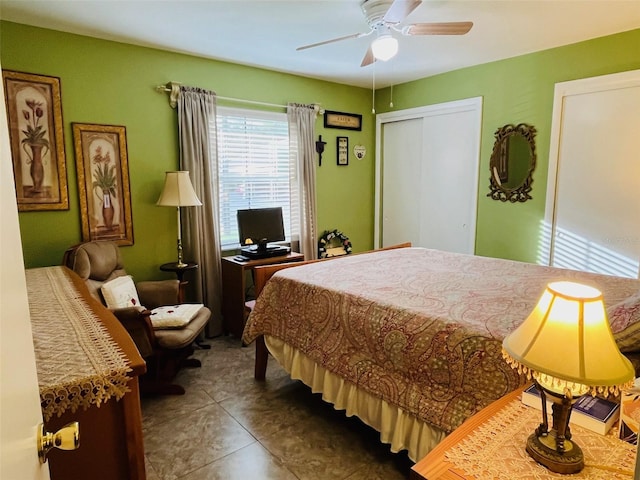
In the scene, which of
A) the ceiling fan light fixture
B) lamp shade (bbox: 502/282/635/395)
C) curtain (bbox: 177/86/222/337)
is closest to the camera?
lamp shade (bbox: 502/282/635/395)

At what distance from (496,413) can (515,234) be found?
318 centimetres

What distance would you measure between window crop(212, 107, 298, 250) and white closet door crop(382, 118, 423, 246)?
1409mm

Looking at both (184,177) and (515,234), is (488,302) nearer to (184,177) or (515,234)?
(515,234)

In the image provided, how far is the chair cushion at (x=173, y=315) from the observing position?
2.82 meters

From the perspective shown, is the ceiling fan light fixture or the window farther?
the window

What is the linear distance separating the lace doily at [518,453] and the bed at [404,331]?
16.0 inches

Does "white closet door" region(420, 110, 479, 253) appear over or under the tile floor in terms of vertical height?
over

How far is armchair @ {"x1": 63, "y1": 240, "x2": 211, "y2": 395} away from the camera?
2.57 meters

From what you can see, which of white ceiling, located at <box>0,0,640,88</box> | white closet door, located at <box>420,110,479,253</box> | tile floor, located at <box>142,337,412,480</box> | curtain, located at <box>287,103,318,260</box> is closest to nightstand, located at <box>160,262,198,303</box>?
tile floor, located at <box>142,337,412,480</box>

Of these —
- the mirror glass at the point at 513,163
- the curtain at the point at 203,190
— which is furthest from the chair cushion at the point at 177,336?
the mirror glass at the point at 513,163

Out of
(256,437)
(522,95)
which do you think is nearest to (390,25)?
(522,95)

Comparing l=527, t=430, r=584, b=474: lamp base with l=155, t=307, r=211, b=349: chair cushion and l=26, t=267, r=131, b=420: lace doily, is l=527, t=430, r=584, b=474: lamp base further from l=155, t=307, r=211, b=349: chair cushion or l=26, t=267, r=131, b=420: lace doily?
l=155, t=307, r=211, b=349: chair cushion

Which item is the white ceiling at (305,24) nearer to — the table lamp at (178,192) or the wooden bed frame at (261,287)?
the table lamp at (178,192)

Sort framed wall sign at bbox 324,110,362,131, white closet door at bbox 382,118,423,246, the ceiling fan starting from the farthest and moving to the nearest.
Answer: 1. white closet door at bbox 382,118,423,246
2. framed wall sign at bbox 324,110,362,131
3. the ceiling fan
